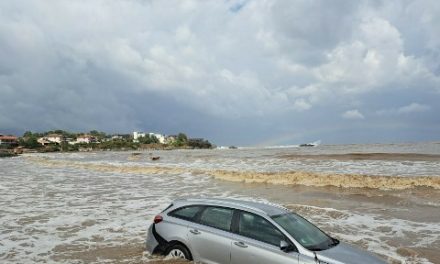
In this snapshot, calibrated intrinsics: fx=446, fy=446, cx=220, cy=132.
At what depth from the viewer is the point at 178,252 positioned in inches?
339

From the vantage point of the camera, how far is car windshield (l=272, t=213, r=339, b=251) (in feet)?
24.5

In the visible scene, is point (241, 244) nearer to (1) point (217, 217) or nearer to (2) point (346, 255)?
(1) point (217, 217)

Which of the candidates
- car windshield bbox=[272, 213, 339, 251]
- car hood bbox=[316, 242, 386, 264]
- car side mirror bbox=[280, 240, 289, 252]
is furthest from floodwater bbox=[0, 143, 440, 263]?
car hood bbox=[316, 242, 386, 264]

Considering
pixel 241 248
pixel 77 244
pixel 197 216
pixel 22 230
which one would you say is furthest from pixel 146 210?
pixel 241 248

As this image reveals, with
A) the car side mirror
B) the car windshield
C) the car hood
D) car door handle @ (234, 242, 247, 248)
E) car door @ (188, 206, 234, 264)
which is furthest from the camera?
car door @ (188, 206, 234, 264)

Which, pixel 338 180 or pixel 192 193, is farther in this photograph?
pixel 338 180

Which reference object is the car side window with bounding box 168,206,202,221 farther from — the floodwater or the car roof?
the floodwater

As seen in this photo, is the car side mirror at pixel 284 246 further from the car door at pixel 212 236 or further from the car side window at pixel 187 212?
the car side window at pixel 187 212

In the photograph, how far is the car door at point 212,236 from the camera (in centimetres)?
796

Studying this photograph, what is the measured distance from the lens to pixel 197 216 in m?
8.73

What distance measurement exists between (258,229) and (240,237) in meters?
0.35

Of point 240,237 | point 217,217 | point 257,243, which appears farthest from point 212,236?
point 257,243

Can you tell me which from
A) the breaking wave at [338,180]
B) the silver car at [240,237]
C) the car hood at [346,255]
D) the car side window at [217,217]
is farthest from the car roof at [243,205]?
the breaking wave at [338,180]

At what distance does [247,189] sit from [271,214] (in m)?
20.1
